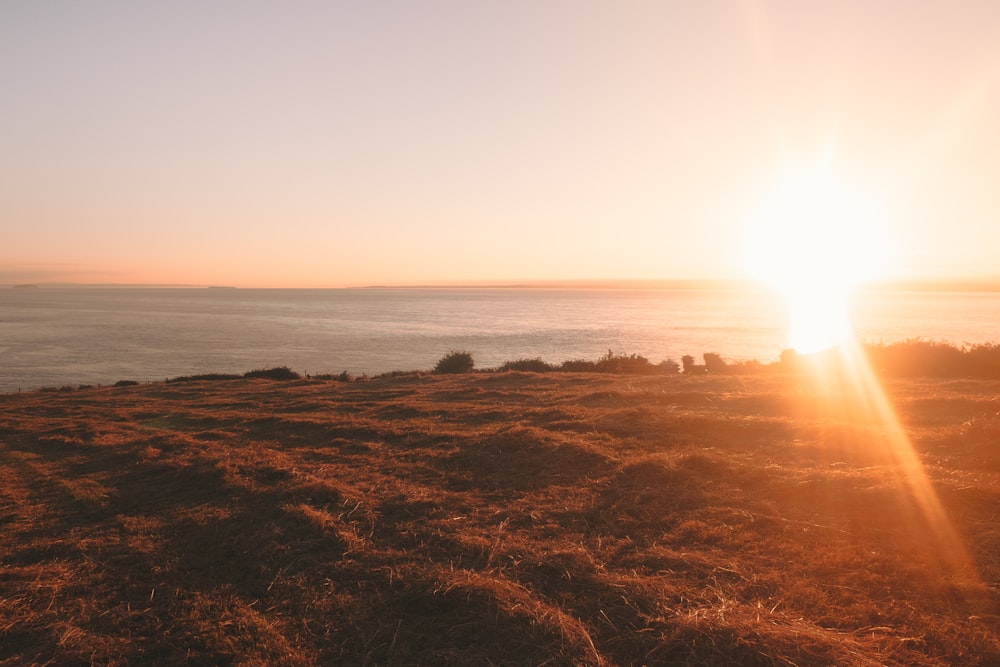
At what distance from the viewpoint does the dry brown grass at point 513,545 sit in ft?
16.5

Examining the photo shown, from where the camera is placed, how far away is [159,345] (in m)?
74.6

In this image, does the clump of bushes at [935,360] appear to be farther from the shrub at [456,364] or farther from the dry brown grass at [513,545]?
the shrub at [456,364]

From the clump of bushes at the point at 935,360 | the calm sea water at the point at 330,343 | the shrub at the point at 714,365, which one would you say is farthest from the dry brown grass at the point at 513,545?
the calm sea water at the point at 330,343

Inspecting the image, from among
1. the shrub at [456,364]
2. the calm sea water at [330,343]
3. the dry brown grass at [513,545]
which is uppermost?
the dry brown grass at [513,545]

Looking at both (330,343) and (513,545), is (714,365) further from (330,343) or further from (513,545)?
(330,343)

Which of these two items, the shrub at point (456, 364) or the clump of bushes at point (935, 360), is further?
the shrub at point (456, 364)

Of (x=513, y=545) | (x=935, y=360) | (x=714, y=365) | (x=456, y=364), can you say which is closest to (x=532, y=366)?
(x=456, y=364)

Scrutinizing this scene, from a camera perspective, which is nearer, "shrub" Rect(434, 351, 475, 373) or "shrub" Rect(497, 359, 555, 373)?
"shrub" Rect(497, 359, 555, 373)

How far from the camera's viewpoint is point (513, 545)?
7.05m

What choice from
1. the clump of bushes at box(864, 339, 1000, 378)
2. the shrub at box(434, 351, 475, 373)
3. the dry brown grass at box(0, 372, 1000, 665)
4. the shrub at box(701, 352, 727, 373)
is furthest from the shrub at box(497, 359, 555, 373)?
the dry brown grass at box(0, 372, 1000, 665)

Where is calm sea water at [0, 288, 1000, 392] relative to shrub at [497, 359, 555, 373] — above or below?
below

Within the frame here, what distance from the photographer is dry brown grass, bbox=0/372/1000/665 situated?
5023 mm

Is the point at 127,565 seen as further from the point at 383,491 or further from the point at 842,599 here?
the point at 842,599

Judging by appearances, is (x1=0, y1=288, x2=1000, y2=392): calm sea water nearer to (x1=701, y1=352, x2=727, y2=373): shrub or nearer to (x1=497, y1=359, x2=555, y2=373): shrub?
(x1=497, y1=359, x2=555, y2=373): shrub
